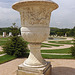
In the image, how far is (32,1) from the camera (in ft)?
12.8

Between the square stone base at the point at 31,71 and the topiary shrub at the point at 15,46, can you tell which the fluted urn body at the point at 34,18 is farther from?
the topiary shrub at the point at 15,46

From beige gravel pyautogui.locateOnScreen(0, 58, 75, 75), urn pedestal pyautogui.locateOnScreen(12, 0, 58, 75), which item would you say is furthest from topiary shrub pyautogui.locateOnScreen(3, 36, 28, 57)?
urn pedestal pyautogui.locateOnScreen(12, 0, 58, 75)

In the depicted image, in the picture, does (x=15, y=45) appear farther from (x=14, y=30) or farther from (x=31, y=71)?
(x=31, y=71)

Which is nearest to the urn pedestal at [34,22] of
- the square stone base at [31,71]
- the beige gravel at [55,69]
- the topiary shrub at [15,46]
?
the square stone base at [31,71]

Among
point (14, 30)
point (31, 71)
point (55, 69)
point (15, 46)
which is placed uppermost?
point (14, 30)

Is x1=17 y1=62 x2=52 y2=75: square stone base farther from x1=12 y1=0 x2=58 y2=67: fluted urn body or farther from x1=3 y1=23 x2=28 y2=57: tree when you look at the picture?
x1=3 y1=23 x2=28 y2=57: tree

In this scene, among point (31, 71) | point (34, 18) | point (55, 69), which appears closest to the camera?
point (34, 18)

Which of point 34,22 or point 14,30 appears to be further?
point 14,30

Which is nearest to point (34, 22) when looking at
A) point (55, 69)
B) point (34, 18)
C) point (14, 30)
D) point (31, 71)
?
point (34, 18)

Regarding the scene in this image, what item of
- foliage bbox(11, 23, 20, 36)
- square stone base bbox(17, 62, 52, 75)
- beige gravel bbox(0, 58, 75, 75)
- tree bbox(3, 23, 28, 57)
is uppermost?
foliage bbox(11, 23, 20, 36)

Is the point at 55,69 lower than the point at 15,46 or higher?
lower

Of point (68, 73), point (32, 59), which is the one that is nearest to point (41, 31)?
point (32, 59)

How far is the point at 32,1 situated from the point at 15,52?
5.74 m

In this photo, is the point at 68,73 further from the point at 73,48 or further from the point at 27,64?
the point at 73,48
